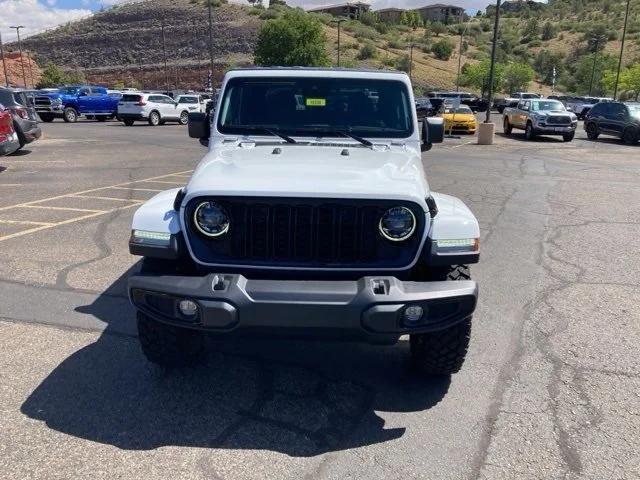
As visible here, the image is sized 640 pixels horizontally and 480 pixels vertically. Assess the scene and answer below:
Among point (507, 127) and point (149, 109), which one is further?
point (149, 109)

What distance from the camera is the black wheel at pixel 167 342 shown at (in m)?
3.78

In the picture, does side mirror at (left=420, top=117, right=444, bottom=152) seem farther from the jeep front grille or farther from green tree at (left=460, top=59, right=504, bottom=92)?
green tree at (left=460, top=59, right=504, bottom=92)

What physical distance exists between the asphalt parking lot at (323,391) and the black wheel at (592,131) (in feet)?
70.1

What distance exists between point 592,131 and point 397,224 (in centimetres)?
2623

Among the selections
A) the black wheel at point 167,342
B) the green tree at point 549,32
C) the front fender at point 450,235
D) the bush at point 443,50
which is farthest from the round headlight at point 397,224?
the green tree at point 549,32

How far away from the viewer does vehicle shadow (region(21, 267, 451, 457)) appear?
132 inches

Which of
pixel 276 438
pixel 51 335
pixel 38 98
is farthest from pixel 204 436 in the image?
pixel 38 98

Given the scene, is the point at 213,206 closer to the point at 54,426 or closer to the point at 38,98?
the point at 54,426

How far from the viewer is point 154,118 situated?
32312 mm

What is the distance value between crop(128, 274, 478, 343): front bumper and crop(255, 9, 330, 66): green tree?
196ft

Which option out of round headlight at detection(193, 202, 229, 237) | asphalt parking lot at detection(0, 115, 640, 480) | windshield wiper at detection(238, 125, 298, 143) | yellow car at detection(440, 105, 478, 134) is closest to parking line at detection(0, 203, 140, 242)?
asphalt parking lot at detection(0, 115, 640, 480)

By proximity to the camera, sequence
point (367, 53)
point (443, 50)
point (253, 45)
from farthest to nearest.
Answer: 1. point (443, 50)
2. point (367, 53)
3. point (253, 45)

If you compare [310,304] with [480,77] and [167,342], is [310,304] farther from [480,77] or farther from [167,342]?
[480,77]

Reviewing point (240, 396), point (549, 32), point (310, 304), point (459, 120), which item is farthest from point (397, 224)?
point (549, 32)
